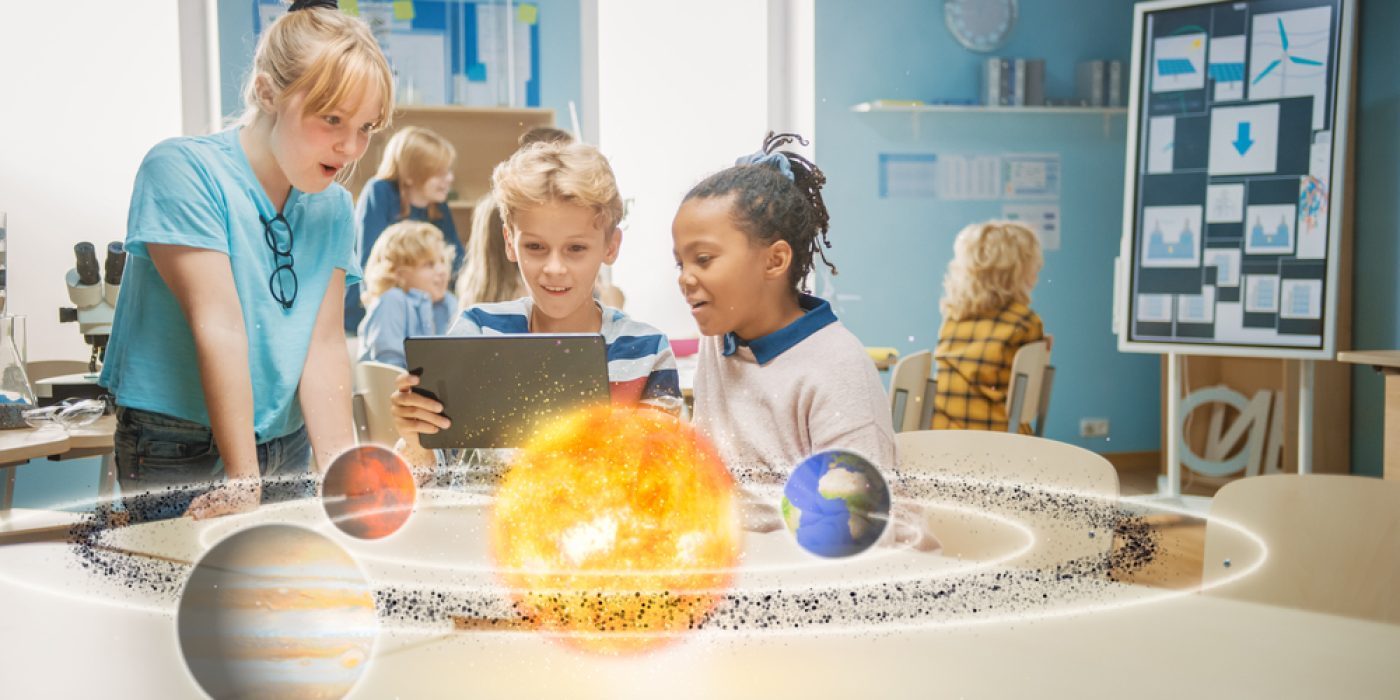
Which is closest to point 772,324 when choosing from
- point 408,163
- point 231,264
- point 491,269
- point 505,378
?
point 505,378

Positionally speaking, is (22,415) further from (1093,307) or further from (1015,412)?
(1093,307)

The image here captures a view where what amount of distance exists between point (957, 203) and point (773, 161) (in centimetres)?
396

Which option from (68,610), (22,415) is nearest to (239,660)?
(68,610)

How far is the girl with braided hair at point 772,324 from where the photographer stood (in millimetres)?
938

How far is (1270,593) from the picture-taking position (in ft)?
4.44

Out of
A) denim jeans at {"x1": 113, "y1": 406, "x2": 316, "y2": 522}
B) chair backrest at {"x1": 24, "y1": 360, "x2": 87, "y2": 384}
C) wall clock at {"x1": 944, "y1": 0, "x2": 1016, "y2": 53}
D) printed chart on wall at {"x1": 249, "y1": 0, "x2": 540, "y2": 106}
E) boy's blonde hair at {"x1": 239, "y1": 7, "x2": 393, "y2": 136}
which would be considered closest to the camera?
boy's blonde hair at {"x1": 239, "y1": 7, "x2": 393, "y2": 136}

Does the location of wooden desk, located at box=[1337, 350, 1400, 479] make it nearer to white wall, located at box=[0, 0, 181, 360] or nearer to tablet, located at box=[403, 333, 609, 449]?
tablet, located at box=[403, 333, 609, 449]

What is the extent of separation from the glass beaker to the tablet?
149cm

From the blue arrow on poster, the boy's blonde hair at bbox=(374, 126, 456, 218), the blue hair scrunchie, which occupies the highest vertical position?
the blue arrow on poster

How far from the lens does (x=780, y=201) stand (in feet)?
3.32

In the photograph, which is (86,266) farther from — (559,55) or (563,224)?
(559,55)

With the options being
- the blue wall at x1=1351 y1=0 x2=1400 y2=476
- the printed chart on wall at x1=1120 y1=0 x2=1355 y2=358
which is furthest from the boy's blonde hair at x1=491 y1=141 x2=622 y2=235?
the blue wall at x1=1351 y1=0 x2=1400 y2=476

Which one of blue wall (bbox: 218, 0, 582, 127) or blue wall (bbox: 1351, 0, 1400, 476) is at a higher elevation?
blue wall (bbox: 218, 0, 582, 127)

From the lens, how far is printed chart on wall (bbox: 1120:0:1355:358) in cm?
355
